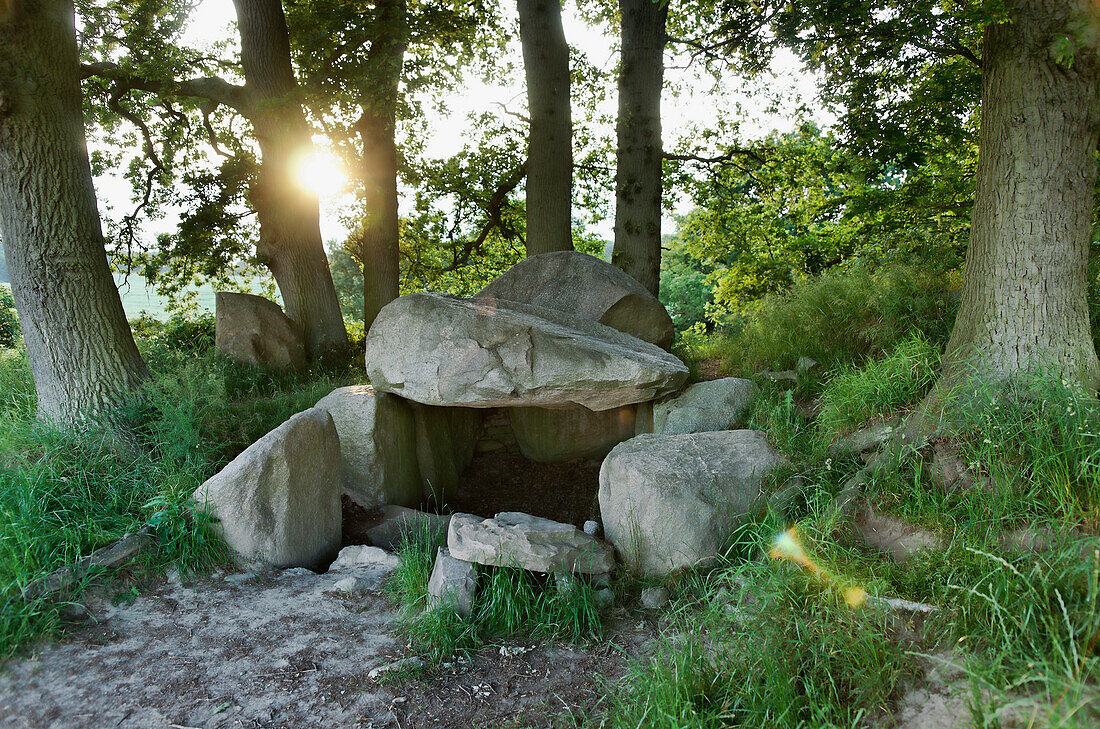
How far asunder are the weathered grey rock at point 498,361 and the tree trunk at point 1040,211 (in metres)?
2.09

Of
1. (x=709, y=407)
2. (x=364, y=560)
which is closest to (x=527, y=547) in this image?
(x=364, y=560)

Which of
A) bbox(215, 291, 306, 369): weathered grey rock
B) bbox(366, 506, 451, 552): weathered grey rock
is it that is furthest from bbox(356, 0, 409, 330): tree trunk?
bbox(366, 506, 451, 552): weathered grey rock

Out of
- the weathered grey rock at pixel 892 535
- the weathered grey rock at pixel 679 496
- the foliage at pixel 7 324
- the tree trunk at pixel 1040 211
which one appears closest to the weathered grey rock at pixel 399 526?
the weathered grey rock at pixel 679 496

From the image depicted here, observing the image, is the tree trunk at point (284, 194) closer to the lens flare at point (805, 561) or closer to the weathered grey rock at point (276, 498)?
the weathered grey rock at point (276, 498)

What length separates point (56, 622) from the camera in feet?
10.8

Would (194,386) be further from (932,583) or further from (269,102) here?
(932,583)

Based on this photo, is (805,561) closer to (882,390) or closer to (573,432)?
(882,390)

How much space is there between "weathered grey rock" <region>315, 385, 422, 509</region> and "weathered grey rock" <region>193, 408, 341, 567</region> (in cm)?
84

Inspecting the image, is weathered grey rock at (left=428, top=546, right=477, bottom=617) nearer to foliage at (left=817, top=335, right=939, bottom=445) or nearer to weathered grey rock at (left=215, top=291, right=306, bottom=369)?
foliage at (left=817, top=335, right=939, bottom=445)

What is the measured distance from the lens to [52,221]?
504 cm

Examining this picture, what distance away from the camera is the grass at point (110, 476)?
142 inches

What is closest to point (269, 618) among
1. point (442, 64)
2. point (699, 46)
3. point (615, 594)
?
point (615, 594)

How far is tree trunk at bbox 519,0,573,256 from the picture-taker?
26.3 feet

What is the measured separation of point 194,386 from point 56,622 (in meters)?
A: 2.51
